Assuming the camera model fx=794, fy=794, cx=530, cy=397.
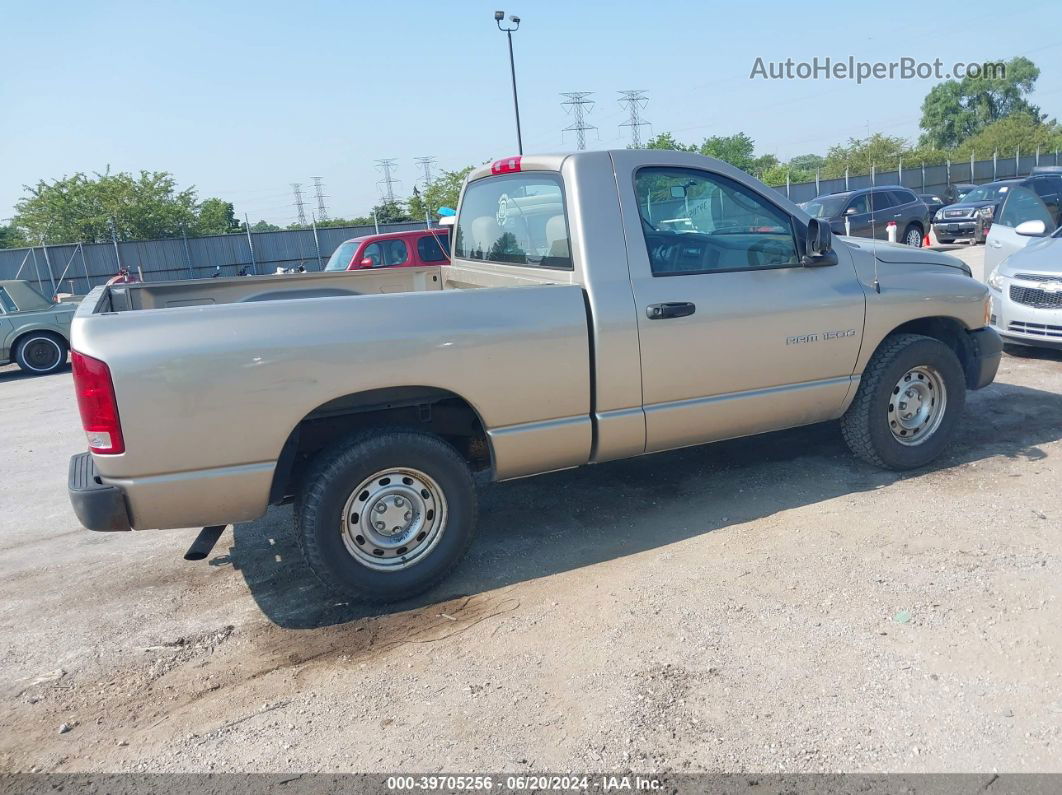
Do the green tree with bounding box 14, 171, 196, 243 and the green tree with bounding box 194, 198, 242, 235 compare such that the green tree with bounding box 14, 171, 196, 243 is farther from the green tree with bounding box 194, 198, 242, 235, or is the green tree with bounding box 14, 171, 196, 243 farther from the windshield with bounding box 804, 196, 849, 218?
the windshield with bounding box 804, 196, 849, 218

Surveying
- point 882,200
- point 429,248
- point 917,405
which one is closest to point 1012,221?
point 917,405

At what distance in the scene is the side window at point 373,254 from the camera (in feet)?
43.8

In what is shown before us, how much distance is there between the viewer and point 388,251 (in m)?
13.6

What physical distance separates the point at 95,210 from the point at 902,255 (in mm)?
38715

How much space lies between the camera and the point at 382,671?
3.33 meters

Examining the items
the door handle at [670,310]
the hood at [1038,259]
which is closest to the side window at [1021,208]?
the hood at [1038,259]

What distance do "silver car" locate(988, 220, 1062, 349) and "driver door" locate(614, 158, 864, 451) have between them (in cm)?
402

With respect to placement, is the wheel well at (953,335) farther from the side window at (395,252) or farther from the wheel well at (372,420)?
the side window at (395,252)

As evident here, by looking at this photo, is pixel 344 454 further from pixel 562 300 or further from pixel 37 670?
pixel 37 670

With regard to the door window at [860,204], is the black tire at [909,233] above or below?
below

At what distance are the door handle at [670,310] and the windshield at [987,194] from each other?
21098mm

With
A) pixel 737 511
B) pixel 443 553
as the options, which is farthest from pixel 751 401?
pixel 443 553

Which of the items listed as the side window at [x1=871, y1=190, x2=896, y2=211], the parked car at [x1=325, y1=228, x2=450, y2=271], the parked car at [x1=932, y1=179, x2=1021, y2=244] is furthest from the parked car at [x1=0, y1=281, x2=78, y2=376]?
the parked car at [x1=932, y1=179, x2=1021, y2=244]

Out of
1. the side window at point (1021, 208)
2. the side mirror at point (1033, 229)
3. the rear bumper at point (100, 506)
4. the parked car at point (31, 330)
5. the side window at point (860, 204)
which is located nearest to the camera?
the rear bumper at point (100, 506)
